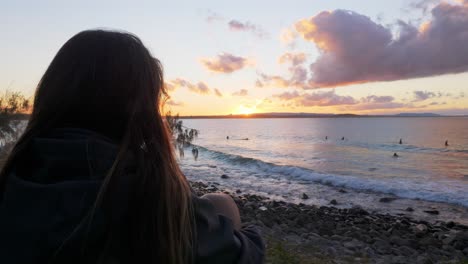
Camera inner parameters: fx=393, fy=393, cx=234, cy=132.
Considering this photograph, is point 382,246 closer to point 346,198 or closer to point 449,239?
point 449,239

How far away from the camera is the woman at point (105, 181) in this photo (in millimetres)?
1250

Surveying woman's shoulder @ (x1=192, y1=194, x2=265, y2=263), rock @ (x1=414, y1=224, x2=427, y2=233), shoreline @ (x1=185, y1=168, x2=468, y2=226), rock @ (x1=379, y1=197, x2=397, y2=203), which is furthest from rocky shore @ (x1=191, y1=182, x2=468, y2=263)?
woman's shoulder @ (x1=192, y1=194, x2=265, y2=263)

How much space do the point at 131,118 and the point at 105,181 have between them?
0.32 meters

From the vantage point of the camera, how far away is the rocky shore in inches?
358

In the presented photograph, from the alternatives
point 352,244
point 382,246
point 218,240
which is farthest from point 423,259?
point 218,240

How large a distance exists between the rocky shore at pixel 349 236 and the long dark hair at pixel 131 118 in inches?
242

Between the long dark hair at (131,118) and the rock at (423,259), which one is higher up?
the long dark hair at (131,118)

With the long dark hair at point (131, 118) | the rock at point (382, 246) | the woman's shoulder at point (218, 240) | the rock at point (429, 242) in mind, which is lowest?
the rock at point (429, 242)

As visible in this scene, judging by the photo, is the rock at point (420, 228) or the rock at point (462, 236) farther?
the rock at point (420, 228)

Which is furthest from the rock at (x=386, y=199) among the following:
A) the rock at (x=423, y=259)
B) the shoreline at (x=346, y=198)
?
the rock at (x=423, y=259)

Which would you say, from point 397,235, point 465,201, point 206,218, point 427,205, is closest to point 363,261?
point 397,235

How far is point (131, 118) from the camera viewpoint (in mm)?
1509

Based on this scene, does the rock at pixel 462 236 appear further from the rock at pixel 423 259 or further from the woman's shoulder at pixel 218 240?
the woman's shoulder at pixel 218 240

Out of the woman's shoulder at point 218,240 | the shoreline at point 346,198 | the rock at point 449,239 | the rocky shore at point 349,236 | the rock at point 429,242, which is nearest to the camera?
the woman's shoulder at point 218,240
